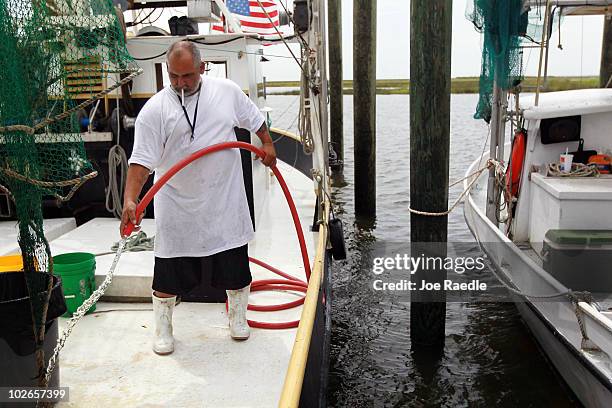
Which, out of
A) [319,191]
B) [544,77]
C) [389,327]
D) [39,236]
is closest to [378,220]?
[389,327]

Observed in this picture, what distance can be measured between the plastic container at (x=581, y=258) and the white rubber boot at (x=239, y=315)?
2.82 meters

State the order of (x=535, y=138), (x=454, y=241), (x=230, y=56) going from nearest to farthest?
1. (x=230, y=56)
2. (x=535, y=138)
3. (x=454, y=241)

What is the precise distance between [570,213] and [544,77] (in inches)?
66.8

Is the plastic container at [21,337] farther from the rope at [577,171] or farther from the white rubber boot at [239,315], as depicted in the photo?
the rope at [577,171]

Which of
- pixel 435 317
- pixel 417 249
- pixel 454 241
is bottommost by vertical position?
pixel 454 241

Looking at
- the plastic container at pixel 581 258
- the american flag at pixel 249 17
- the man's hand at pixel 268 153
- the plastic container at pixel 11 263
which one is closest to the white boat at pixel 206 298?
the american flag at pixel 249 17

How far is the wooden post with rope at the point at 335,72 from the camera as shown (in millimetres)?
12836

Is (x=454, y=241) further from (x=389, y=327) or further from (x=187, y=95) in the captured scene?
(x=187, y=95)

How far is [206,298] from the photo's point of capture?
4.73 metres

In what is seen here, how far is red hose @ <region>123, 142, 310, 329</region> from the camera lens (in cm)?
349

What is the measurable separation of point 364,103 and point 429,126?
21.4 feet

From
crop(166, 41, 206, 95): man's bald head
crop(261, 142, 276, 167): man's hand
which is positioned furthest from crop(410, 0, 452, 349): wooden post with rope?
crop(166, 41, 206, 95): man's bald head

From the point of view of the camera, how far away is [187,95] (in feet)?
12.0

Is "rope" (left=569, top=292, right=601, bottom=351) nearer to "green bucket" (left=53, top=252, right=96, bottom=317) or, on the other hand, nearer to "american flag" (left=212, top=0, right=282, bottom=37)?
"green bucket" (left=53, top=252, right=96, bottom=317)
